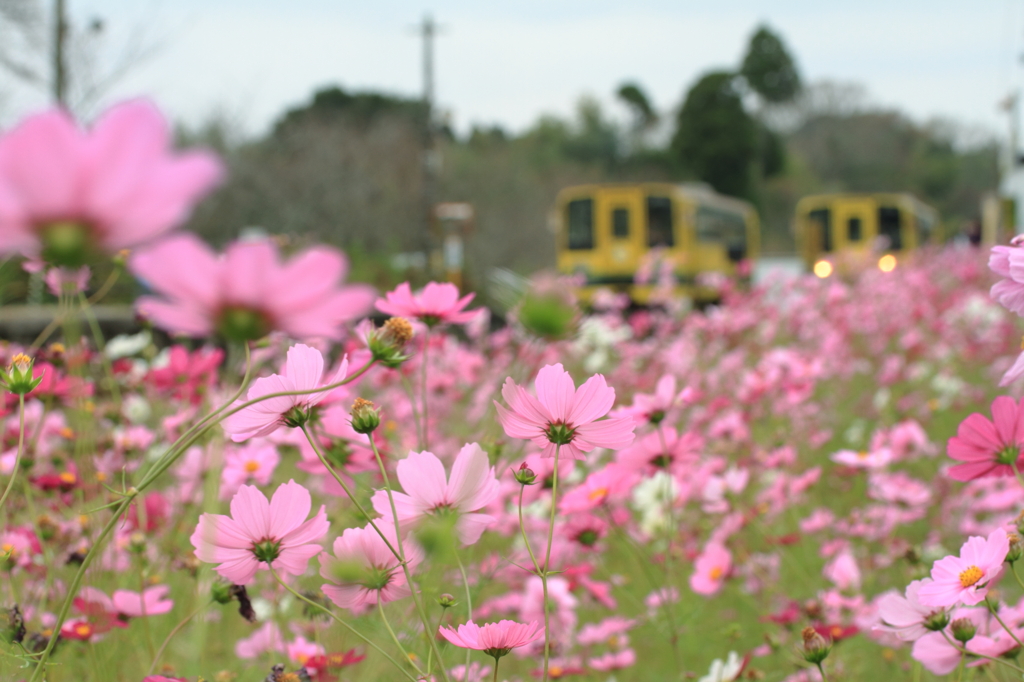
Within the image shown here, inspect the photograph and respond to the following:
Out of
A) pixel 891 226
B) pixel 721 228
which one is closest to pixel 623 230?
pixel 721 228

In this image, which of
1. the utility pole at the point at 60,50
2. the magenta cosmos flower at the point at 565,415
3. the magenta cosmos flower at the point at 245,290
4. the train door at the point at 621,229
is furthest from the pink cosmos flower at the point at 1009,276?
the train door at the point at 621,229

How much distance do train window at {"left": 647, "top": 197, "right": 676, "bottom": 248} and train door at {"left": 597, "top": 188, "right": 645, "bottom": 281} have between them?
158 mm

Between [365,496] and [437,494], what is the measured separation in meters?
0.32

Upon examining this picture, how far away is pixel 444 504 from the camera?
2.22 feet

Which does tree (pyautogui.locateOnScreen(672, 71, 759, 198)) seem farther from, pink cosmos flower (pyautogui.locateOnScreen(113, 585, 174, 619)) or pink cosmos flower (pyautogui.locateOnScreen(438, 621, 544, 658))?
pink cosmos flower (pyautogui.locateOnScreen(438, 621, 544, 658))

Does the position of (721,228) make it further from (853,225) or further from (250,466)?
(250,466)

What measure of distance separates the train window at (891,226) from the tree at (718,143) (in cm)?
2375

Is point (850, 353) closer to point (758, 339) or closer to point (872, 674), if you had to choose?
point (758, 339)

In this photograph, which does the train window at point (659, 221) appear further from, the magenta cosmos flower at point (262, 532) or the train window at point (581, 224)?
the magenta cosmos flower at point (262, 532)

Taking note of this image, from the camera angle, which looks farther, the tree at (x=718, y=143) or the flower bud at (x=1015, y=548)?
the tree at (x=718, y=143)

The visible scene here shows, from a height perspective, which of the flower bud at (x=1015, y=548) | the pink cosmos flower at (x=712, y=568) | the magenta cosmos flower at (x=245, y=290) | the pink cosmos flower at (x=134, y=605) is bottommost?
the pink cosmos flower at (x=712, y=568)

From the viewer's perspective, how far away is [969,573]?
710 millimetres

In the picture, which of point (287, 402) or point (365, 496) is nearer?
point (287, 402)

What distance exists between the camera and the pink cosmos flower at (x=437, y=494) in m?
0.65
